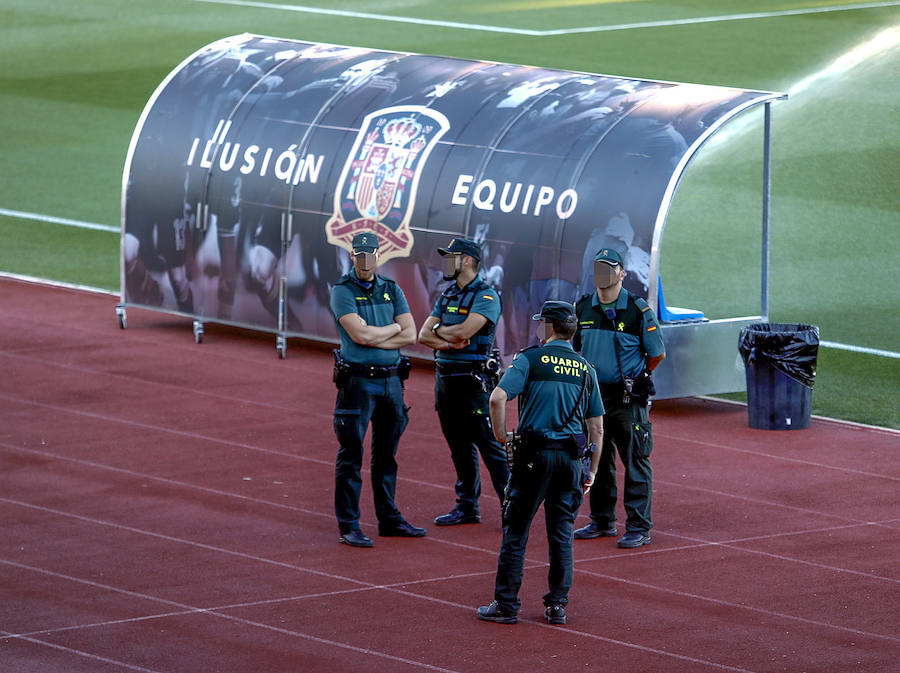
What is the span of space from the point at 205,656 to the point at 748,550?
421cm

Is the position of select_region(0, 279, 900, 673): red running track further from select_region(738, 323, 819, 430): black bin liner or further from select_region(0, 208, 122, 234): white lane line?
select_region(0, 208, 122, 234): white lane line

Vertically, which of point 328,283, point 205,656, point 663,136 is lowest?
point 205,656

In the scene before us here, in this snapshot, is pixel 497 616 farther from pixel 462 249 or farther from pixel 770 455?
pixel 770 455

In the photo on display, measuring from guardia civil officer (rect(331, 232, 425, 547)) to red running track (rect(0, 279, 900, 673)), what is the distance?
1.46 ft

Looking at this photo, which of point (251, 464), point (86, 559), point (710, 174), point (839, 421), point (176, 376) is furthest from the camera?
point (710, 174)

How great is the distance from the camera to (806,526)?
13.1 meters

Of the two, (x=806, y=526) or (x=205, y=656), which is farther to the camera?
(x=806, y=526)

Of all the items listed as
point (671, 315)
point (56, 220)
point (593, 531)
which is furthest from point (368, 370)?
point (56, 220)

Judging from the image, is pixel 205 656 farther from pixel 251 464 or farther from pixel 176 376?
pixel 176 376

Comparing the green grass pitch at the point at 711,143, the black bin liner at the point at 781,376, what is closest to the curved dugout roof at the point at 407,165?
the black bin liner at the point at 781,376

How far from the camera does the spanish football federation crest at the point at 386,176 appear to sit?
724 inches

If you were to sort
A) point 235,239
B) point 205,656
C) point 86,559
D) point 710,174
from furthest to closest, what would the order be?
point 710,174, point 235,239, point 86,559, point 205,656

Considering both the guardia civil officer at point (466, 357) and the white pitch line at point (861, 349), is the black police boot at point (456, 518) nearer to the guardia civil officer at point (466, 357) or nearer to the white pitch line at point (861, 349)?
the guardia civil officer at point (466, 357)

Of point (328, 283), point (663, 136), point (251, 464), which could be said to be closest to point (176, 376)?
point (328, 283)
